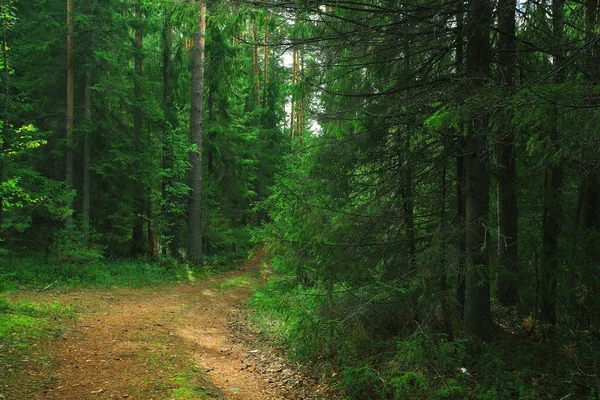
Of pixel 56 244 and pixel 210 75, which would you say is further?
pixel 210 75

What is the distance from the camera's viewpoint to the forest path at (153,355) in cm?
507

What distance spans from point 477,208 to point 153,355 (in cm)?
570

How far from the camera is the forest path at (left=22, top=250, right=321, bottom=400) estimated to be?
5.07 meters

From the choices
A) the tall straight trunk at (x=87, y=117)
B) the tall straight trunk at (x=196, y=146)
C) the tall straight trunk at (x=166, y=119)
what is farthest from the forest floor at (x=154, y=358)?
the tall straight trunk at (x=166, y=119)

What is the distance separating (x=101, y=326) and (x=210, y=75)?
13.8 m

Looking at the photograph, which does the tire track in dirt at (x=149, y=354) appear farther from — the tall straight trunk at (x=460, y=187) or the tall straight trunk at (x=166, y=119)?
the tall straight trunk at (x=166, y=119)

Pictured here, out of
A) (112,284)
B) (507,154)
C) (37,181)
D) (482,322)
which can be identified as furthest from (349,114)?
Answer: (37,181)

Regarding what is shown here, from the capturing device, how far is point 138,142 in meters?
15.7

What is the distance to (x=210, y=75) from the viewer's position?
18.5m

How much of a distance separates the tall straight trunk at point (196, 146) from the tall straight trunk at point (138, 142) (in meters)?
2.13

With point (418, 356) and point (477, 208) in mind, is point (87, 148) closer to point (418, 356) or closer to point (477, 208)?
point (477, 208)

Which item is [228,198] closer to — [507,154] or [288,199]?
[288,199]

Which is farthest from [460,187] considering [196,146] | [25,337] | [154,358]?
[196,146]

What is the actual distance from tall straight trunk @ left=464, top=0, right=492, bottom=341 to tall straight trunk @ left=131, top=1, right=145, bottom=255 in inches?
513
